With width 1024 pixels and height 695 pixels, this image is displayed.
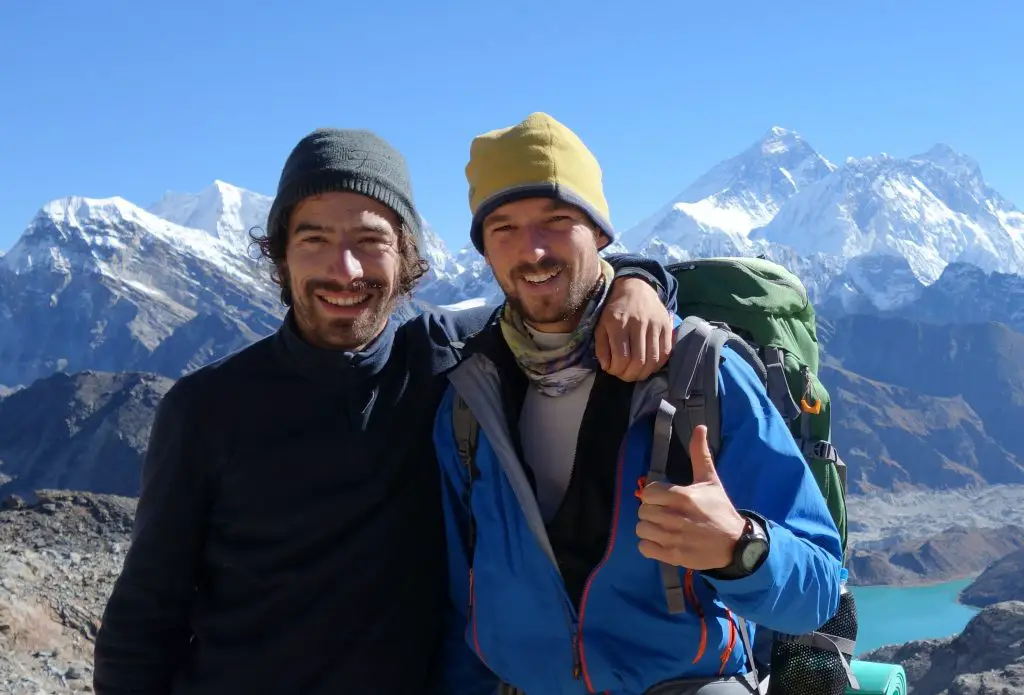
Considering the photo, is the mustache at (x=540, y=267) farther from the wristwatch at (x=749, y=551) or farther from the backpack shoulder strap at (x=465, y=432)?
the wristwatch at (x=749, y=551)

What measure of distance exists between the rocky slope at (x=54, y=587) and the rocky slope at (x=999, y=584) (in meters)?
140

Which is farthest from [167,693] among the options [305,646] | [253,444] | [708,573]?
[708,573]

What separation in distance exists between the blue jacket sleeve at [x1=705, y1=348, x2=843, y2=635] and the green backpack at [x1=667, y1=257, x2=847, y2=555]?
1.24m

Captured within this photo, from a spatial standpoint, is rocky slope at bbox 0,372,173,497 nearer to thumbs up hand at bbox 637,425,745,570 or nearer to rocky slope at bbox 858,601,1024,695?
rocky slope at bbox 858,601,1024,695

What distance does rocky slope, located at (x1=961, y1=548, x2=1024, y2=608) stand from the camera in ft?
461

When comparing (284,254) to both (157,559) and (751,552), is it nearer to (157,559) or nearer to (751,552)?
(157,559)

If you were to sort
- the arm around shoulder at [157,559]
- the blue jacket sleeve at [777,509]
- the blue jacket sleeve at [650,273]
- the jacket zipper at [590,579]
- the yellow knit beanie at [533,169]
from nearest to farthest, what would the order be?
the blue jacket sleeve at [777,509]
the jacket zipper at [590,579]
the arm around shoulder at [157,559]
the yellow knit beanie at [533,169]
the blue jacket sleeve at [650,273]

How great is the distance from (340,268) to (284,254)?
16.7 inches

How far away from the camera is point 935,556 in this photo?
177000mm

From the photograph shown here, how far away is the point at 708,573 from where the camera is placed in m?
2.95

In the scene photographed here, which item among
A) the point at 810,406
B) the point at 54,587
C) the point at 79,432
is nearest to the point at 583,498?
the point at 810,406

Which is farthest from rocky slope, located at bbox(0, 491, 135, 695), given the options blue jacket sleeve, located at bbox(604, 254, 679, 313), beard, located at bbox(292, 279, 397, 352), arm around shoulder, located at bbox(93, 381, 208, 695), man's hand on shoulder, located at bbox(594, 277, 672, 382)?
man's hand on shoulder, located at bbox(594, 277, 672, 382)

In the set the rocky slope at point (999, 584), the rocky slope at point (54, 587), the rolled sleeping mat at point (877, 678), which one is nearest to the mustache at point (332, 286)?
the rolled sleeping mat at point (877, 678)

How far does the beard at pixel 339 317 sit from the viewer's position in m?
3.74
